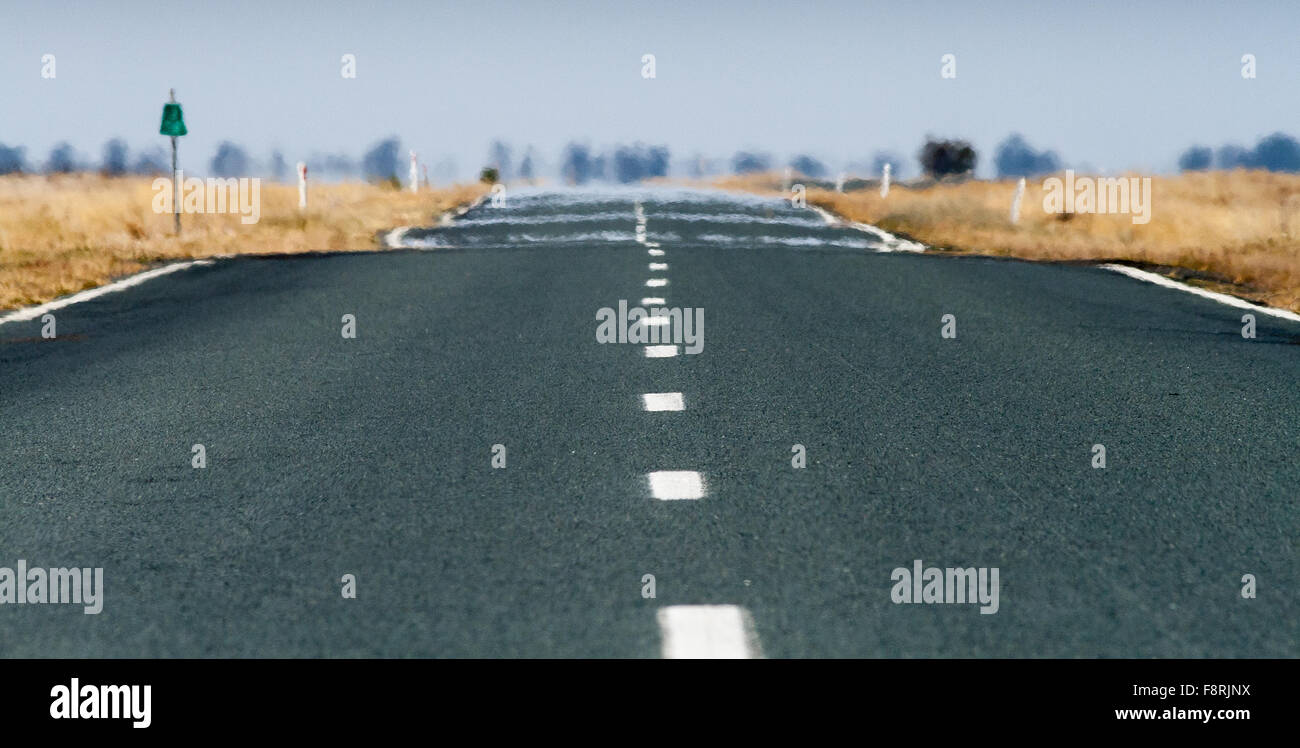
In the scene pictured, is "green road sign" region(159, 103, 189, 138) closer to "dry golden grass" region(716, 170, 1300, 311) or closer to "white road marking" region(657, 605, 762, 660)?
"dry golden grass" region(716, 170, 1300, 311)

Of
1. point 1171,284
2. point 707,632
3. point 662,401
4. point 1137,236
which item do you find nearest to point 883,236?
point 1137,236

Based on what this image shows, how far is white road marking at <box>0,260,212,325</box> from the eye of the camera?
42.7 feet

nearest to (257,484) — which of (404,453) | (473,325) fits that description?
(404,453)

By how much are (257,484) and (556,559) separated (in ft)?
6.07

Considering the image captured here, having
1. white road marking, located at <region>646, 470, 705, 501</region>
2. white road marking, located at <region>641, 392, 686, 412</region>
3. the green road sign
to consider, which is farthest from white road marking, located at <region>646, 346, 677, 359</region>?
the green road sign

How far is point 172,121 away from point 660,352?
590 inches

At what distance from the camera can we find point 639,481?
644 cm

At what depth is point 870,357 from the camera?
1040 cm

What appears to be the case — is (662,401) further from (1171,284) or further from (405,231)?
(405,231)

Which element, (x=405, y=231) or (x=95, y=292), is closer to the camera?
(x=95, y=292)

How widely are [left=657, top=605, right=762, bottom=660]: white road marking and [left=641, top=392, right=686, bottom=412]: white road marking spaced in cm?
371

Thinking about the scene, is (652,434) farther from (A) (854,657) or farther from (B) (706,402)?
(A) (854,657)

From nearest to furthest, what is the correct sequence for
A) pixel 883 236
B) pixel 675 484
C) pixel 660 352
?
1. pixel 675 484
2. pixel 660 352
3. pixel 883 236

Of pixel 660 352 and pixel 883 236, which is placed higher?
pixel 883 236
